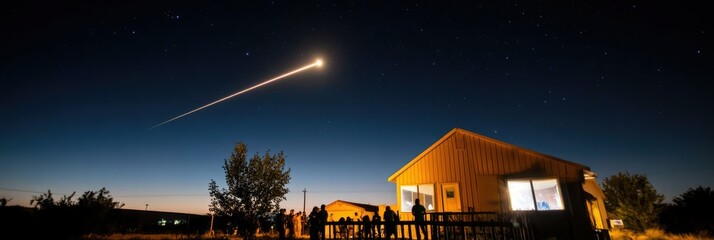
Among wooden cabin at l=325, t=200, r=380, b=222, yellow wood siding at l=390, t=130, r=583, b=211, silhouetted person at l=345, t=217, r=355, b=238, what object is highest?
yellow wood siding at l=390, t=130, r=583, b=211

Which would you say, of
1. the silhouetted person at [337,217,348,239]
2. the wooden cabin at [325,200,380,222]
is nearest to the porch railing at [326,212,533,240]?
the silhouetted person at [337,217,348,239]

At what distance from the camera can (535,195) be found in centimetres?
1491

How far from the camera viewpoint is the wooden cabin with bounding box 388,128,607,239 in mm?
14094

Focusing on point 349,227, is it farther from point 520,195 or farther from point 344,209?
point 344,209

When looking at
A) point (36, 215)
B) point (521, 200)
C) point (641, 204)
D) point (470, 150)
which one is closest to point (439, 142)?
point (470, 150)

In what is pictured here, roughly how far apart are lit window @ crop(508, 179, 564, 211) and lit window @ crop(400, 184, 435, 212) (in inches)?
158

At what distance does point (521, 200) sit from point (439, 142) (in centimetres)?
472

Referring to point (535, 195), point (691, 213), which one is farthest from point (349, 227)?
point (691, 213)

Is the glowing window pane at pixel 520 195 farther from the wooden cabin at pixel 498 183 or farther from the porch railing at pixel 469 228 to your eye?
the porch railing at pixel 469 228

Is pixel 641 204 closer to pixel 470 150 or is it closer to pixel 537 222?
pixel 537 222

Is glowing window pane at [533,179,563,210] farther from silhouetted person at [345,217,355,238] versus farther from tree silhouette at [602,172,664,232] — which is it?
tree silhouette at [602,172,664,232]

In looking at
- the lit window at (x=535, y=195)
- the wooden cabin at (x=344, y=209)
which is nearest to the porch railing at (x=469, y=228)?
the lit window at (x=535, y=195)

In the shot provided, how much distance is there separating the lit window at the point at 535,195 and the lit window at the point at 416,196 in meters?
4.02

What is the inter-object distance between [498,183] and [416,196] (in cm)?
431
